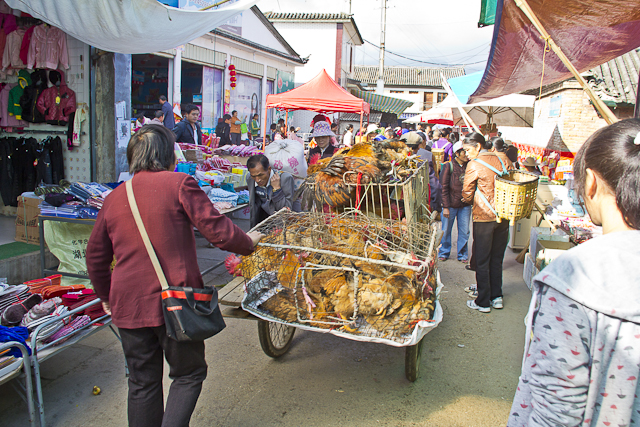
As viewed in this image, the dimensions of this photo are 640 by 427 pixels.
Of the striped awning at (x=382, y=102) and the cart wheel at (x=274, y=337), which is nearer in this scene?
the cart wheel at (x=274, y=337)

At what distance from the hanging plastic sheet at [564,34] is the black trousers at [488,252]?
1988mm

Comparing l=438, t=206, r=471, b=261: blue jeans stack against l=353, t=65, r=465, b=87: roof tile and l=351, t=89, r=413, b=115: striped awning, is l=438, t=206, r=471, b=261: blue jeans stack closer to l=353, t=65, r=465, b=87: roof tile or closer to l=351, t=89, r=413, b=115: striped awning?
l=351, t=89, r=413, b=115: striped awning

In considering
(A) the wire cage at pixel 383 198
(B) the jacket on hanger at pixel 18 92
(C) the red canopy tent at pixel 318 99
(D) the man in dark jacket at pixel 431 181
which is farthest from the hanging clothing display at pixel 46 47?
(D) the man in dark jacket at pixel 431 181

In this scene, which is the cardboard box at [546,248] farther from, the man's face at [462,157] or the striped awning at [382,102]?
the striped awning at [382,102]

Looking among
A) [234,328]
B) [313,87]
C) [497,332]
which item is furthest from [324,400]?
[313,87]

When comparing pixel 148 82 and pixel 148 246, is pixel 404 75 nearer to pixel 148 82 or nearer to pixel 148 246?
pixel 148 82

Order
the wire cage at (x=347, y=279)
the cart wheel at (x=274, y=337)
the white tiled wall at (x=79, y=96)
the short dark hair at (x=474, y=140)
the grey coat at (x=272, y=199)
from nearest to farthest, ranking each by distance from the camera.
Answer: the wire cage at (x=347, y=279) < the cart wheel at (x=274, y=337) < the grey coat at (x=272, y=199) < the short dark hair at (x=474, y=140) < the white tiled wall at (x=79, y=96)

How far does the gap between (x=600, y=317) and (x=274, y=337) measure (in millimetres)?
2924

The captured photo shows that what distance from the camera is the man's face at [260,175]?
13.8 ft

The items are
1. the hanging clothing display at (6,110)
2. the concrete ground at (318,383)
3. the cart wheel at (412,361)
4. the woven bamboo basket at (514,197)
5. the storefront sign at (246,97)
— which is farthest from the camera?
the storefront sign at (246,97)

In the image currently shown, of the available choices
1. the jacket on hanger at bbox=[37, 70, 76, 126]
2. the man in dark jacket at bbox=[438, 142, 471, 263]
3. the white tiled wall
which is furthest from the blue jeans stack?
the jacket on hanger at bbox=[37, 70, 76, 126]

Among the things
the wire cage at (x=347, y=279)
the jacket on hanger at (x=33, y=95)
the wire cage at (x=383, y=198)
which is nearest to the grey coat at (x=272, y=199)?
the wire cage at (x=383, y=198)

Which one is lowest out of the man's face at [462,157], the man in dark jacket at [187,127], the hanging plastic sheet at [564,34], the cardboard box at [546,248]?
the cardboard box at [546,248]

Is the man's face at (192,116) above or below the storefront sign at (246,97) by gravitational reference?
below
